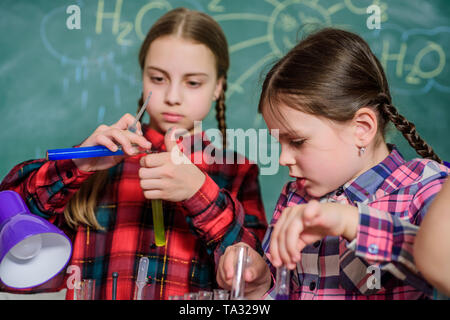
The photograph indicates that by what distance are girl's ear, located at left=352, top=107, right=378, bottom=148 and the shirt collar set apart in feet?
0.17

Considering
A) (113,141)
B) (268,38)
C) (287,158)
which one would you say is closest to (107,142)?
(113,141)

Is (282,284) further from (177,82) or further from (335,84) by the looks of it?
(177,82)

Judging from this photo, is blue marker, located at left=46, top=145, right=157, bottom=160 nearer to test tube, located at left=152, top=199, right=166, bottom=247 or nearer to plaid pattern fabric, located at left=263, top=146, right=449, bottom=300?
test tube, located at left=152, top=199, right=166, bottom=247

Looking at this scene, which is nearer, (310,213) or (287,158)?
(310,213)

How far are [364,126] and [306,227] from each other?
0.36 metres

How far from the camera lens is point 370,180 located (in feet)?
2.83

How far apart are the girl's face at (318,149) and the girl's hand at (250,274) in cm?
18

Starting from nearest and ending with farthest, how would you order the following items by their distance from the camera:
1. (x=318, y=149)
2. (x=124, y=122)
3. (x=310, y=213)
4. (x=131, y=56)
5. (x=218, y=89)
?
(x=310, y=213)
(x=318, y=149)
(x=124, y=122)
(x=218, y=89)
(x=131, y=56)

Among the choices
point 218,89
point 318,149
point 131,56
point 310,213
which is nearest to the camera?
point 310,213

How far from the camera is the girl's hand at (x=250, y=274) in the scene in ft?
2.46

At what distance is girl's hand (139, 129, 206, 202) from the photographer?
875 millimetres

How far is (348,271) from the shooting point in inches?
31.4

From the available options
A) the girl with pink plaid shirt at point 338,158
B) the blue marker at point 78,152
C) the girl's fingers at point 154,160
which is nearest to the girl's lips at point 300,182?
the girl with pink plaid shirt at point 338,158
